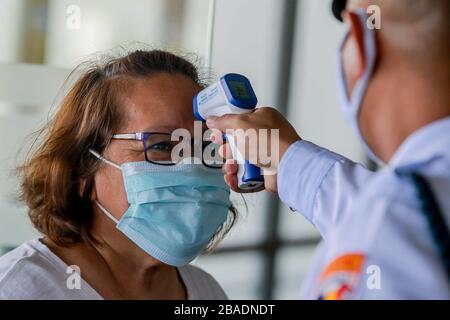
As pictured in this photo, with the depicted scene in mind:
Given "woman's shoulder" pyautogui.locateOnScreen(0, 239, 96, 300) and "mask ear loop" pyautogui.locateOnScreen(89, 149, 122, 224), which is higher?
"mask ear loop" pyautogui.locateOnScreen(89, 149, 122, 224)

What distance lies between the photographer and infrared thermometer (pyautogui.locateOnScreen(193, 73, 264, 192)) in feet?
4.20

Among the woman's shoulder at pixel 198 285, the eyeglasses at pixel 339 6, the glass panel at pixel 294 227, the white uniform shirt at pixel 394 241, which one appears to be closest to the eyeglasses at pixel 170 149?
the woman's shoulder at pixel 198 285

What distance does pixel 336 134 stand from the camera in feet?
9.59

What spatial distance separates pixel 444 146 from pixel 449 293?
0.16 metres

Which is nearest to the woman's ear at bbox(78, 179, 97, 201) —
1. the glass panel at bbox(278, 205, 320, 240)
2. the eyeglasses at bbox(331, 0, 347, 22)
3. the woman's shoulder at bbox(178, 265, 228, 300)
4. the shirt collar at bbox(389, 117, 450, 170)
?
the woman's shoulder at bbox(178, 265, 228, 300)

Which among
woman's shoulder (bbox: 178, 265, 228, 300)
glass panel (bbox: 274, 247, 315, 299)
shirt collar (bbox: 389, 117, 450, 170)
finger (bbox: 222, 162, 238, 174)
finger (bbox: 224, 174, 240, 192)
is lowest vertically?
glass panel (bbox: 274, 247, 315, 299)

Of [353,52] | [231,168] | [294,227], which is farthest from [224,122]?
[294,227]

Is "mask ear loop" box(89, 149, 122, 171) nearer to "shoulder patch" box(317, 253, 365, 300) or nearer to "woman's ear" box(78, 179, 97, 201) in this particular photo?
"woman's ear" box(78, 179, 97, 201)

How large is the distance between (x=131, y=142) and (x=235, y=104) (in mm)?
315

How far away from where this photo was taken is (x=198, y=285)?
1.61m

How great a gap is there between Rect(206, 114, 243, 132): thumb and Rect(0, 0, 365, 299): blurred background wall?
28.5 inches

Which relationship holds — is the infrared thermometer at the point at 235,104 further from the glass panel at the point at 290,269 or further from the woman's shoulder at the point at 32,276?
the glass panel at the point at 290,269
